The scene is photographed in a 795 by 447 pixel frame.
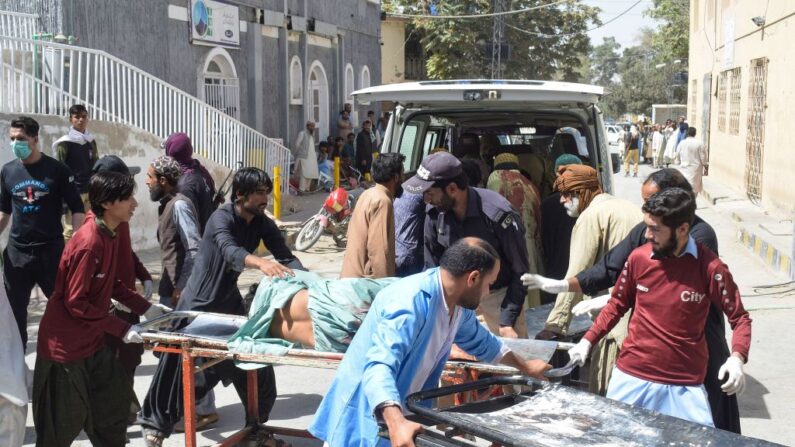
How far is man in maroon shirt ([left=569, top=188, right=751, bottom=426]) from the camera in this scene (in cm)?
389

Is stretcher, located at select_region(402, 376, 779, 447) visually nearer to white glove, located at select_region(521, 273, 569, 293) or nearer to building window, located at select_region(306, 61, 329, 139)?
white glove, located at select_region(521, 273, 569, 293)

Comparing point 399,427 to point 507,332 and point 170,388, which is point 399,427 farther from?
point 170,388

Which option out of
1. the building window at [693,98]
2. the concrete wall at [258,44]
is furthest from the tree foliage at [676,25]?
the concrete wall at [258,44]

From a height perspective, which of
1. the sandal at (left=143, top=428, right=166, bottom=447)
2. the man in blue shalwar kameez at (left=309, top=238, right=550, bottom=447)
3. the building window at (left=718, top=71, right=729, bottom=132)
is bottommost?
the sandal at (left=143, top=428, right=166, bottom=447)

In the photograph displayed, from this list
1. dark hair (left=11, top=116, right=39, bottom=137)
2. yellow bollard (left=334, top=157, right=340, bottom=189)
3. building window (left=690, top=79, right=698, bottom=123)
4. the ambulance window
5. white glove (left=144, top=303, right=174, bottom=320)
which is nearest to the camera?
white glove (left=144, top=303, right=174, bottom=320)

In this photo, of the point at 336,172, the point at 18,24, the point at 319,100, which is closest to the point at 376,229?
the point at 18,24

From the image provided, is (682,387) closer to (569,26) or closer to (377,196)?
(377,196)

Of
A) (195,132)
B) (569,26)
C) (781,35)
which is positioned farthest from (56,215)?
(569,26)

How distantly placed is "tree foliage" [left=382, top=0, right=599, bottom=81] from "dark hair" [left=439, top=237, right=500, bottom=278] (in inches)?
1357

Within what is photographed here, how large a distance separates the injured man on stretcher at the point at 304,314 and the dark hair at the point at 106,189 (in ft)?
2.93

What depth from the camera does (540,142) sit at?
30.5 feet

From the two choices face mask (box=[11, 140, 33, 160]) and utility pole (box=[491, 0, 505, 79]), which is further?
utility pole (box=[491, 0, 505, 79])

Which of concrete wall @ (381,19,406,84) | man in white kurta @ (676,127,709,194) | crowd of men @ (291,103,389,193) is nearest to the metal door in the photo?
man in white kurta @ (676,127,709,194)

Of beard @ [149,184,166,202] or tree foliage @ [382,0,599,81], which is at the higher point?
tree foliage @ [382,0,599,81]
